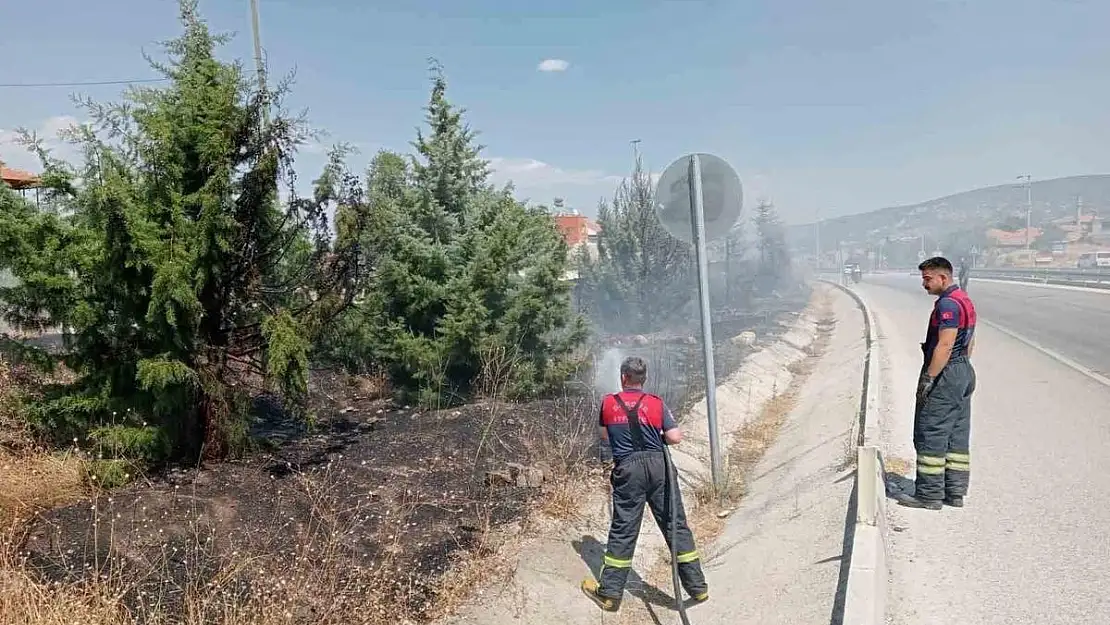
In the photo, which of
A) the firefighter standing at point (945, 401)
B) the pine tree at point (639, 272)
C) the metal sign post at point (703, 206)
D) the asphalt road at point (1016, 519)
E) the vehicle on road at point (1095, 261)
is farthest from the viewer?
the vehicle on road at point (1095, 261)

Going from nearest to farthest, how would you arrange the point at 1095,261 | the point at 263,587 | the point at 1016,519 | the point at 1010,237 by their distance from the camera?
the point at 263,587, the point at 1016,519, the point at 1095,261, the point at 1010,237

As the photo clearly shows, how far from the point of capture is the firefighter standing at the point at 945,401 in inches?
201

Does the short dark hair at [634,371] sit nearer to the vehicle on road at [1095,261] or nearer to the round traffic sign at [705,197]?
the round traffic sign at [705,197]

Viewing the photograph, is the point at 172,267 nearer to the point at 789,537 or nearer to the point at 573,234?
the point at 789,537

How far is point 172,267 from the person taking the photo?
5410mm

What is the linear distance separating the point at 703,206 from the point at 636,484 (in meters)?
2.60

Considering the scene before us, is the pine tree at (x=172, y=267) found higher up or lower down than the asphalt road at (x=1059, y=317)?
higher up

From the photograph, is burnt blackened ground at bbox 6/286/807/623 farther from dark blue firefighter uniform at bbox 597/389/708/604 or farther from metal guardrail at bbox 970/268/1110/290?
metal guardrail at bbox 970/268/1110/290

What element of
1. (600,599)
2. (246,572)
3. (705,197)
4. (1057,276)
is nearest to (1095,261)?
(1057,276)

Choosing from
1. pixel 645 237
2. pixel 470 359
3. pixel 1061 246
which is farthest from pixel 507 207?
pixel 1061 246

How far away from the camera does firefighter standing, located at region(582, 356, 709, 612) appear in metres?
4.20

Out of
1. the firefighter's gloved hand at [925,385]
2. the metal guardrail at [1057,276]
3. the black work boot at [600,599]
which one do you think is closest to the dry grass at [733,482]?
the black work boot at [600,599]

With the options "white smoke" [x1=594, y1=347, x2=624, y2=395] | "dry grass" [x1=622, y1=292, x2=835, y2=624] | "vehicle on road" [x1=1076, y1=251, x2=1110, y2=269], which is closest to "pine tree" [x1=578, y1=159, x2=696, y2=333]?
"white smoke" [x1=594, y1=347, x2=624, y2=395]

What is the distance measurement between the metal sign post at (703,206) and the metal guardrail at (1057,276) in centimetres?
2898
